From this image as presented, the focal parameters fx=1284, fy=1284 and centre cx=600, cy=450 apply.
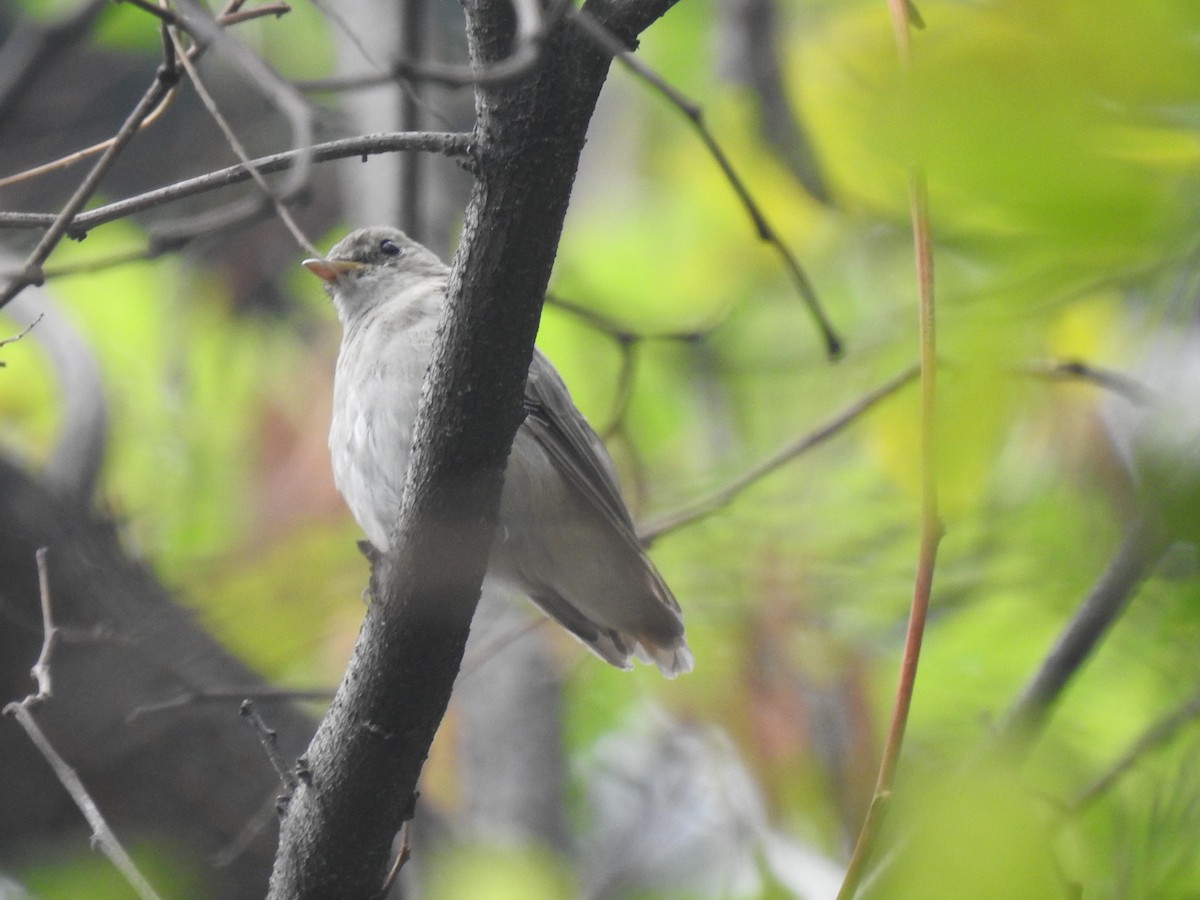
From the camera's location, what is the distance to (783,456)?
12.9 ft

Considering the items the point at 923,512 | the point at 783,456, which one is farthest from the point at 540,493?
the point at 923,512

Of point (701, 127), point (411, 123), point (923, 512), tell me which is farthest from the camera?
point (411, 123)

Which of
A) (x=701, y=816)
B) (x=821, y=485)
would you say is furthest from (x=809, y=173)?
(x=701, y=816)

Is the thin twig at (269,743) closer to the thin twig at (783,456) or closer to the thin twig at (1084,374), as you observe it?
the thin twig at (783,456)

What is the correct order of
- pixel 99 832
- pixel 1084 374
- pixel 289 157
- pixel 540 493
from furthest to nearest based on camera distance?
pixel 540 493 < pixel 1084 374 < pixel 99 832 < pixel 289 157

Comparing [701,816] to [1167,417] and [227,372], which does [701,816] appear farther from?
[1167,417]

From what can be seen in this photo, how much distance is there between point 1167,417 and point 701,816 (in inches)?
207

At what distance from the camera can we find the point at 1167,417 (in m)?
1.12

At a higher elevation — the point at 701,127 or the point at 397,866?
the point at 701,127

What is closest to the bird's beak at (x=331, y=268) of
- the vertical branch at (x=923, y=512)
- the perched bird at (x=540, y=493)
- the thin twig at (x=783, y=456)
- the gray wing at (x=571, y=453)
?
the perched bird at (x=540, y=493)

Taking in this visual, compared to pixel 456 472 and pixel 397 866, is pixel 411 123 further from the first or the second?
pixel 397 866

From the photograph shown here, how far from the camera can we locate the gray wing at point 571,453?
12.9ft

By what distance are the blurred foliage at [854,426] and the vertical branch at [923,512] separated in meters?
0.04

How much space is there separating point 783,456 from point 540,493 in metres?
0.76
